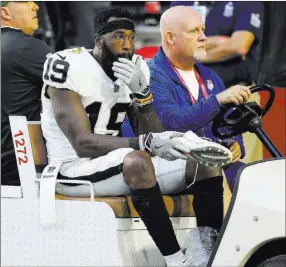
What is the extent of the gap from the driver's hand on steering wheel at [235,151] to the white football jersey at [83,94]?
17.4 inches

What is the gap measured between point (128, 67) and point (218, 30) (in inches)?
49.4

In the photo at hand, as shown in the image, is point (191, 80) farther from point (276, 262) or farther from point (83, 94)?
point (276, 262)

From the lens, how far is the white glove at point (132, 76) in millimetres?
3301

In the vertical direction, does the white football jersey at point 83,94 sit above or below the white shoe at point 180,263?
above

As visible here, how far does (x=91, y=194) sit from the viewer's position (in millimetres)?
3268

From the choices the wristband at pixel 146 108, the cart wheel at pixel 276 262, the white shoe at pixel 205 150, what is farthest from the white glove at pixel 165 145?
the cart wheel at pixel 276 262

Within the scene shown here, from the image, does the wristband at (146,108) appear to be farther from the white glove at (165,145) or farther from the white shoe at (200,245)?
the white shoe at (200,245)

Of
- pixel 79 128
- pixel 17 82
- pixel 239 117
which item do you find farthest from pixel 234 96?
pixel 17 82

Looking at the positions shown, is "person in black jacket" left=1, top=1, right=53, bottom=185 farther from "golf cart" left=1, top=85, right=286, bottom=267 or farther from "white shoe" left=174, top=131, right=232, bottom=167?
"white shoe" left=174, top=131, right=232, bottom=167

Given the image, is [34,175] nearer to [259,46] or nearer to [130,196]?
[130,196]

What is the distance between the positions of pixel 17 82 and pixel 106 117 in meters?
0.41

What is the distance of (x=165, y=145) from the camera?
319 centimetres

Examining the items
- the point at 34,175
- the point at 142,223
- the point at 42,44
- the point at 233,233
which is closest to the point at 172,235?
the point at 142,223

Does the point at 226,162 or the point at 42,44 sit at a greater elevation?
the point at 42,44
